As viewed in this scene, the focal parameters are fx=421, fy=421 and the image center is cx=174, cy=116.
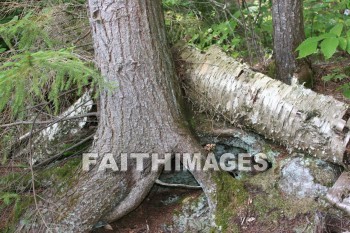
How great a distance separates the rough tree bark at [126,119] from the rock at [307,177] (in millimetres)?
605

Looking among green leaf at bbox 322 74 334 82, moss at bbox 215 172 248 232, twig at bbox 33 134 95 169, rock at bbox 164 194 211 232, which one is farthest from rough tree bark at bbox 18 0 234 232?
green leaf at bbox 322 74 334 82

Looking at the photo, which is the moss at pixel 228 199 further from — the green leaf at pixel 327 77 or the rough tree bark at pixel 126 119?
the green leaf at pixel 327 77

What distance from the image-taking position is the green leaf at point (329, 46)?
3318mm

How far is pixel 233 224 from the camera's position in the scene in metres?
3.51

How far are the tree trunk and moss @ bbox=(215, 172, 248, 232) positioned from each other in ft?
3.97

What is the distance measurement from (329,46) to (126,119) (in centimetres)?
175

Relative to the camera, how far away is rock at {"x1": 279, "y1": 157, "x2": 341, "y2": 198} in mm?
3453

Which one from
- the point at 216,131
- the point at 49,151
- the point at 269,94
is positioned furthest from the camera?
the point at 49,151

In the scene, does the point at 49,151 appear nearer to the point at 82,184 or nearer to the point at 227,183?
the point at 82,184

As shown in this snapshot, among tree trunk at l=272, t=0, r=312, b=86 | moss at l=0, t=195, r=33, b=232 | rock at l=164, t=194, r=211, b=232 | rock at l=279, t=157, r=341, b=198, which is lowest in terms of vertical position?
rock at l=164, t=194, r=211, b=232

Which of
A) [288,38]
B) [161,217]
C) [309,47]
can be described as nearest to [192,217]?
[161,217]

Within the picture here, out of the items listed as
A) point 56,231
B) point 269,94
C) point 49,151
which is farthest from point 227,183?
point 49,151

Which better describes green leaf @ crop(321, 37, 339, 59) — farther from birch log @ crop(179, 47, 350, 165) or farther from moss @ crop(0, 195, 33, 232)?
moss @ crop(0, 195, 33, 232)

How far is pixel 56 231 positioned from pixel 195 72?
1.89 metres
